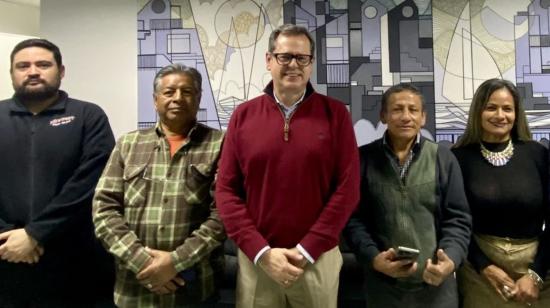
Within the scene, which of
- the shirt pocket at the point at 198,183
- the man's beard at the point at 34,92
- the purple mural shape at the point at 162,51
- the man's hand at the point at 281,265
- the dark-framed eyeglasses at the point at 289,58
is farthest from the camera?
the purple mural shape at the point at 162,51

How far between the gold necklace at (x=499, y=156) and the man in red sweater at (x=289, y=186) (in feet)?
2.35

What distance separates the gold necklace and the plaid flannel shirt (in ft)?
4.05

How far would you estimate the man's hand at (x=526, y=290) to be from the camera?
1.83m

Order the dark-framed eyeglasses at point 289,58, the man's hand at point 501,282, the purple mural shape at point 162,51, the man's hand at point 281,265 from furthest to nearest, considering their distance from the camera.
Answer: the purple mural shape at point 162,51
the man's hand at point 501,282
the dark-framed eyeglasses at point 289,58
the man's hand at point 281,265

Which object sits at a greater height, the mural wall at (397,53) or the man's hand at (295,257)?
the mural wall at (397,53)

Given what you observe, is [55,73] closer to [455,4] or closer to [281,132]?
[281,132]

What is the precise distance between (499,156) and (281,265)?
1162 mm

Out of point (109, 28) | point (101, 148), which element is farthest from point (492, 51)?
point (109, 28)


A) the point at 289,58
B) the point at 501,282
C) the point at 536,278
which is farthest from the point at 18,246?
the point at 536,278

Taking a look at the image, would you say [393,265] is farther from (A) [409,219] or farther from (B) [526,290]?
(B) [526,290]

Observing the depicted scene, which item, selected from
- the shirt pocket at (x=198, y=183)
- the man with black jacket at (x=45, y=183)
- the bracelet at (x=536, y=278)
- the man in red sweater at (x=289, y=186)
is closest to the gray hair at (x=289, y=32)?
the man in red sweater at (x=289, y=186)

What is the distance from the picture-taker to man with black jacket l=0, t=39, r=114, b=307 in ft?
6.22

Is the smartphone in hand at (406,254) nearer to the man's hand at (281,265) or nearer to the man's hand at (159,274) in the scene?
the man's hand at (281,265)

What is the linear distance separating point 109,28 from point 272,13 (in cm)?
123
